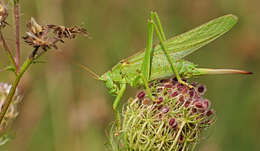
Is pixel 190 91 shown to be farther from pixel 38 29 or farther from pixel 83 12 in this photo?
pixel 83 12

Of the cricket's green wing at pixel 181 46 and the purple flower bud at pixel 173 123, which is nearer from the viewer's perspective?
the purple flower bud at pixel 173 123

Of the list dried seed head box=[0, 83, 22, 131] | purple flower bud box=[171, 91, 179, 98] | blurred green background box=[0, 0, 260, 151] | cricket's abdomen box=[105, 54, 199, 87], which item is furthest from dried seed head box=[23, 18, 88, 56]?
blurred green background box=[0, 0, 260, 151]

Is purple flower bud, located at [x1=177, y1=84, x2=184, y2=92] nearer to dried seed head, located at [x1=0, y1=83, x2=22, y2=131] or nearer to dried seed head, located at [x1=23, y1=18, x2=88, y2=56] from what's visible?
dried seed head, located at [x1=23, y1=18, x2=88, y2=56]

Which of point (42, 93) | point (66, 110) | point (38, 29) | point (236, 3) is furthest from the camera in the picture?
point (236, 3)

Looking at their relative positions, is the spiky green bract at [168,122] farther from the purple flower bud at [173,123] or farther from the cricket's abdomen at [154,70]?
the cricket's abdomen at [154,70]

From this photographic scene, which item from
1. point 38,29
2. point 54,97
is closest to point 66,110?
point 54,97

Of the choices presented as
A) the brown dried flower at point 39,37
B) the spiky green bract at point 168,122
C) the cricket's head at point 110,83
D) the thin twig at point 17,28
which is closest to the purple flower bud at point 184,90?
the spiky green bract at point 168,122
